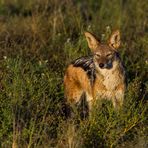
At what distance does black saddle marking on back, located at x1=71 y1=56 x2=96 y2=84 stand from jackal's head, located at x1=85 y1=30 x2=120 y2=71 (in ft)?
0.57

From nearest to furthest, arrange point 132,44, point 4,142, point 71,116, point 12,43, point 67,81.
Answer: point 4,142 → point 71,116 → point 67,81 → point 12,43 → point 132,44

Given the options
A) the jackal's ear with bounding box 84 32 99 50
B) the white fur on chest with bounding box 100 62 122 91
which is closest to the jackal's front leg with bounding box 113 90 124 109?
the white fur on chest with bounding box 100 62 122 91

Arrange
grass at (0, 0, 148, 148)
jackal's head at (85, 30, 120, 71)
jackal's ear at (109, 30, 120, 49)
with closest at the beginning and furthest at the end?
grass at (0, 0, 148, 148)
jackal's head at (85, 30, 120, 71)
jackal's ear at (109, 30, 120, 49)

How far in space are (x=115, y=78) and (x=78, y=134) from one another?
1.45 m

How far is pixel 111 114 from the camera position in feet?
24.8

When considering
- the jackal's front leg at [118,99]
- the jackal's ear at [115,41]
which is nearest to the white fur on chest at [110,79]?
the jackal's front leg at [118,99]

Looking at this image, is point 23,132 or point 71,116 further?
point 71,116

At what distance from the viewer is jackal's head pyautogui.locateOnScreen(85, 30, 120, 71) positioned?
8.39m

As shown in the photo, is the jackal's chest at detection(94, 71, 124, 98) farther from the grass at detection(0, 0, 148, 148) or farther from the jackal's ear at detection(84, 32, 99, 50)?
the jackal's ear at detection(84, 32, 99, 50)

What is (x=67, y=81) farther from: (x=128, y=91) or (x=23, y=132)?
(x=23, y=132)

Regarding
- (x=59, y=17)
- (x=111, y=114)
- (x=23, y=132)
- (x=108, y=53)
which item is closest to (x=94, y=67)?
(x=108, y=53)

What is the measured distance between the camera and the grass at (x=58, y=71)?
24.3 feet

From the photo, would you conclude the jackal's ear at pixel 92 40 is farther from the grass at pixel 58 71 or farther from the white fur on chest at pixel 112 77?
the grass at pixel 58 71

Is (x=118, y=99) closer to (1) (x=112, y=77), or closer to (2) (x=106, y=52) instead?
(1) (x=112, y=77)
